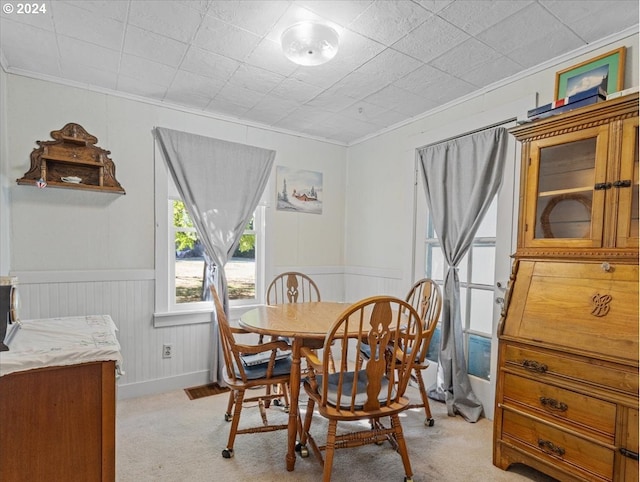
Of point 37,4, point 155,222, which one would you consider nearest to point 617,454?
point 155,222

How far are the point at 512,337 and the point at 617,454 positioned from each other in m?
0.60

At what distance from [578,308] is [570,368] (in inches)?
11.3

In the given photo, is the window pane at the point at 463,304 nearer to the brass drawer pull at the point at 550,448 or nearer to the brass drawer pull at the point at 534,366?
the brass drawer pull at the point at 534,366

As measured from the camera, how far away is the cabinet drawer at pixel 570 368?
1473 millimetres

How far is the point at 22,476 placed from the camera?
126 centimetres

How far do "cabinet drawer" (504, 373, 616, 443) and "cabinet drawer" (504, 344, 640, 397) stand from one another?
7cm

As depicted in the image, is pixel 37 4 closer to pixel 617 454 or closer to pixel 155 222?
pixel 155 222

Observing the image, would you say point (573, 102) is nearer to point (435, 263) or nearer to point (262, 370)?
point (435, 263)

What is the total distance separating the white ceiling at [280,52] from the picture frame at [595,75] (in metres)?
0.12

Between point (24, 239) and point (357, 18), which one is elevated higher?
point (357, 18)

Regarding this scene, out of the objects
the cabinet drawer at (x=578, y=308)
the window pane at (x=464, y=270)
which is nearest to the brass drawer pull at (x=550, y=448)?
the cabinet drawer at (x=578, y=308)

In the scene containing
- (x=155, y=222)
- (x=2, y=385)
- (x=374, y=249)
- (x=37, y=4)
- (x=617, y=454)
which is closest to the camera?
(x=2, y=385)

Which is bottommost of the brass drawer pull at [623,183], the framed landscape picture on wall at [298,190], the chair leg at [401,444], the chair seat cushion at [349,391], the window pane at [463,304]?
the chair leg at [401,444]

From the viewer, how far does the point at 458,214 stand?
2668 millimetres
